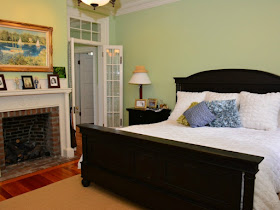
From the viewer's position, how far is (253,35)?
3.72 metres

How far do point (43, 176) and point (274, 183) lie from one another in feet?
9.26

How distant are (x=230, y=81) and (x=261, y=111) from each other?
0.83 m

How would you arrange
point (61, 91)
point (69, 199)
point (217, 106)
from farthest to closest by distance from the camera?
point (61, 91) → point (217, 106) → point (69, 199)

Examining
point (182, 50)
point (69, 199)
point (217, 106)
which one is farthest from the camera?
point (182, 50)

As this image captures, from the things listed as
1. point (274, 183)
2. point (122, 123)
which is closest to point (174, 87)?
point (122, 123)

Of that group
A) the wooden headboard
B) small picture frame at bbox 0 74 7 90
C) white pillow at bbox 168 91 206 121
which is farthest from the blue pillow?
small picture frame at bbox 0 74 7 90

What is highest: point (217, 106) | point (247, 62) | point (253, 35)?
point (253, 35)

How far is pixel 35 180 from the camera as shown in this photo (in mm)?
3428

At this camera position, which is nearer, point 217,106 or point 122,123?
point 217,106

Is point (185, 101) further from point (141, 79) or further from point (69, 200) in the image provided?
point (69, 200)

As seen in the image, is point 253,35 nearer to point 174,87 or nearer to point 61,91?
point 174,87

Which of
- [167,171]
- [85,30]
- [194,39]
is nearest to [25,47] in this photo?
[85,30]

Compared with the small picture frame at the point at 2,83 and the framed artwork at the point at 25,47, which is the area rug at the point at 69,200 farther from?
the framed artwork at the point at 25,47

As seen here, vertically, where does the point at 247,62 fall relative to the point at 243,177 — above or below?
above
